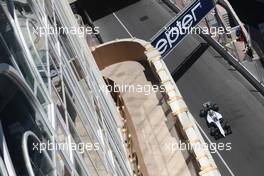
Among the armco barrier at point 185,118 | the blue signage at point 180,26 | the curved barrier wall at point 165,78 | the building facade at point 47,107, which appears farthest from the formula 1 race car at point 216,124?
the building facade at point 47,107

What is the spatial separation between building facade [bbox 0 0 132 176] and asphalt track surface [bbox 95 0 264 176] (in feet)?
35.5

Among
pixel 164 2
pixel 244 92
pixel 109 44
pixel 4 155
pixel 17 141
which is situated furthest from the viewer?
pixel 164 2

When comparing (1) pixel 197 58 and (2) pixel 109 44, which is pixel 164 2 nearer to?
(1) pixel 197 58

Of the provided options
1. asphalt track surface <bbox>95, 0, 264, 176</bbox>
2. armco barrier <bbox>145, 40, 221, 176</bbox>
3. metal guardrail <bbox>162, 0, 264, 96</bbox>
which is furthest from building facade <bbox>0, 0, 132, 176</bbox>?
metal guardrail <bbox>162, 0, 264, 96</bbox>

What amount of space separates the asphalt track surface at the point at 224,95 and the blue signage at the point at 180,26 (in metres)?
3.04

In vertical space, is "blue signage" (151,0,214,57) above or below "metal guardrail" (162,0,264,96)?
above

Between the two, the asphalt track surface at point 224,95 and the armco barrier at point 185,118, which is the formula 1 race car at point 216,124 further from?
the armco barrier at point 185,118

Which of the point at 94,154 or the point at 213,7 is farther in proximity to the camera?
the point at 213,7

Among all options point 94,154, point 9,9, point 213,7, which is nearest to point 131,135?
point 94,154

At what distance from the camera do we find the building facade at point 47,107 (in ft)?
32.2

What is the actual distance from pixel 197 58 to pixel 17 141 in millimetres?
32628

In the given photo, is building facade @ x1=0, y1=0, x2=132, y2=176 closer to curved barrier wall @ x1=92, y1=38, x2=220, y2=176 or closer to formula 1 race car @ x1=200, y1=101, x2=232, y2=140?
curved barrier wall @ x1=92, y1=38, x2=220, y2=176

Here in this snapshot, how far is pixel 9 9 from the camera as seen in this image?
12.7m

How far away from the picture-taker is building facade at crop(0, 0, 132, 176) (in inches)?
386
